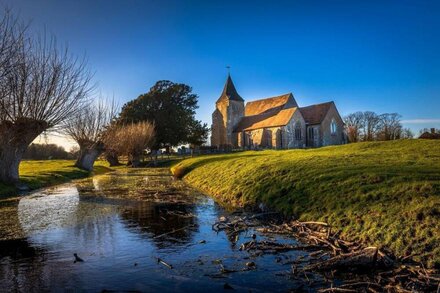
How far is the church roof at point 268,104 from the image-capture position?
3140 inches

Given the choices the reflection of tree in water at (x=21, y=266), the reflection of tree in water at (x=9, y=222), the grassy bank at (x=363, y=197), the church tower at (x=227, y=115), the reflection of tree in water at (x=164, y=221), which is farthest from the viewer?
the church tower at (x=227, y=115)

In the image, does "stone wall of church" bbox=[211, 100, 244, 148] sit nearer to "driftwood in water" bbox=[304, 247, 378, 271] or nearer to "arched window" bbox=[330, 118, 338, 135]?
"arched window" bbox=[330, 118, 338, 135]

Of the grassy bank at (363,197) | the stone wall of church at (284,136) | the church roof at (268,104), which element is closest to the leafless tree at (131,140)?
the stone wall of church at (284,136)

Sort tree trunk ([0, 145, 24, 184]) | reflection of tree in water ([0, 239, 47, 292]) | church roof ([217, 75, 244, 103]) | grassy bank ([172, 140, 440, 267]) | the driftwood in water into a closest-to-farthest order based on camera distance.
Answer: reflection of tree in water ([0, 239, 47, 292]) → the driftwood in water → grassy bank ([172, 140, 440, 267]) → tree trunk ([0, 145, 24, 184]) → church roof ([217, 75, 244, 103])

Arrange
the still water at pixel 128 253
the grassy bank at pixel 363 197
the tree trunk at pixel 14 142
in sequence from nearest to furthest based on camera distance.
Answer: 1. the still water at pixel 128 253
2. the grassy bank at pixel 363 197
3. the tree trunk at pixel 14 142

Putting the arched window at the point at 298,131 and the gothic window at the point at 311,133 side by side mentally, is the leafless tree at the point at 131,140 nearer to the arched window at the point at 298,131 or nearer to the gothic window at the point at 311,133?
the arched window at the point at 298,131

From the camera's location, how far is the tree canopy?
75125 millimetres

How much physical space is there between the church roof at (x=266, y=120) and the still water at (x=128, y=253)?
55092mm

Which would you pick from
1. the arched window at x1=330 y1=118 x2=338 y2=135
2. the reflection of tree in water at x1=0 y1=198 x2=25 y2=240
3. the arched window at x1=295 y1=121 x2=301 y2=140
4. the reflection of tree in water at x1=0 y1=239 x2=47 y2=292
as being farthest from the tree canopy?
Answer: the reflection of tree in water at x1=0 y1=239 x2=47 y2=292

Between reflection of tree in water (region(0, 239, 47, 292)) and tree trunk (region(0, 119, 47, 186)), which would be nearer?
reflection of tree in water (region(0, 239, 47, 292))

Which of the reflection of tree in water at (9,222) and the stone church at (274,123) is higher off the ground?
the stone church at (274,123)

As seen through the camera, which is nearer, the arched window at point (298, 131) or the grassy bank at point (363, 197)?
the grassy bank at point (363, 197)

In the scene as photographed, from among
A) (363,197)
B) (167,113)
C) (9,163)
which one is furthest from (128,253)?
(167,113)

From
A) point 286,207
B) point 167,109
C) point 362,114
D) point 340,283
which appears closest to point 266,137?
point 167,109
